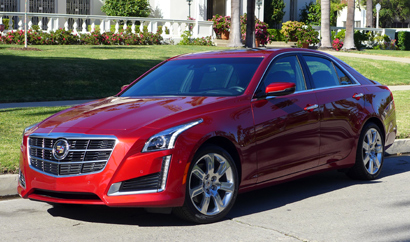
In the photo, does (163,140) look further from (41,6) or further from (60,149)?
(41,6)

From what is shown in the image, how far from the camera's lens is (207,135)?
542cm

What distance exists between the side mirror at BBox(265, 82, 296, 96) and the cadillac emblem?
2118 millimetres

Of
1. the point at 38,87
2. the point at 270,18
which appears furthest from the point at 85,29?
the point at 270,18

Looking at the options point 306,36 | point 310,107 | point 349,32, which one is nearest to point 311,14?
point 306,36

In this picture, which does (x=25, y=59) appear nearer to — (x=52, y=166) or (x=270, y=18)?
(x=52, y=166)

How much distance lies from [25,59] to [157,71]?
11741 mm

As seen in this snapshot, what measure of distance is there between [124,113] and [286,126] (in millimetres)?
1745

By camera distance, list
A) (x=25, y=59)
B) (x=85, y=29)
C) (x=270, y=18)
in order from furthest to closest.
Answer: (x=270, y=18) → (x=85, y=29) → (x=25, y=59)

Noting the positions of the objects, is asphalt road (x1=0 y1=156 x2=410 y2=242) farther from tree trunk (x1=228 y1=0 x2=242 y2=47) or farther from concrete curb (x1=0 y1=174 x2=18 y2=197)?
tree trunk (x1=228 y1=0 x2=242 y2=47)

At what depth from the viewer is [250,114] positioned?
19.5ft

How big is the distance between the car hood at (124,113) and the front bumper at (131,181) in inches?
12.2

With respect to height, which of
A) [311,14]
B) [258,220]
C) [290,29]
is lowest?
[258,220]

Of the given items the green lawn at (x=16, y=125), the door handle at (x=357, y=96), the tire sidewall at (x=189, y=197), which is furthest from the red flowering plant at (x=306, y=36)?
the tire sidewall at (x=189, y=197)

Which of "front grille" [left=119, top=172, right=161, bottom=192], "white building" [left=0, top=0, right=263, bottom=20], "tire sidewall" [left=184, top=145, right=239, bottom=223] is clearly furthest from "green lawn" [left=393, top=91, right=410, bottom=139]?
"white building" [left=0, top=0, right=263, bottom=20]
